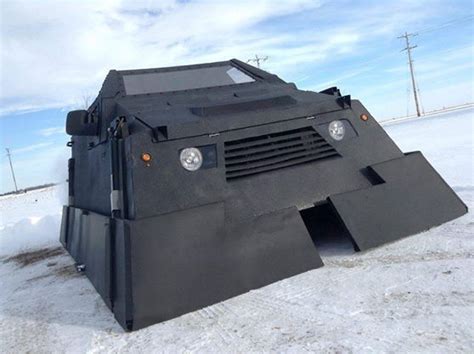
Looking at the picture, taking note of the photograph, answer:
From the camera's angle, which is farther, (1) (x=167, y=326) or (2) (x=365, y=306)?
(1) (x=167, y=326)

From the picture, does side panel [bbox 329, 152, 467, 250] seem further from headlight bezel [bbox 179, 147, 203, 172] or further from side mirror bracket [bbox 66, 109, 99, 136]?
side mirror bracket [bbox 66, 109, 99, 136]

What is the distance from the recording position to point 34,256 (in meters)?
6.85

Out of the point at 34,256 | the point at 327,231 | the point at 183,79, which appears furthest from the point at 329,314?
the point at 34,256

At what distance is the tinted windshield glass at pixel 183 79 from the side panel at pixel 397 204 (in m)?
2.22

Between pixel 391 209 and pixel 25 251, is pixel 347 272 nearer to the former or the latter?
pixel 391 209

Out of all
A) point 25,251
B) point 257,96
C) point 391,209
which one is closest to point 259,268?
point 391,209

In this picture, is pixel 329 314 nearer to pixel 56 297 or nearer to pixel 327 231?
pixel 327 231

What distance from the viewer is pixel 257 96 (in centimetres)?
428

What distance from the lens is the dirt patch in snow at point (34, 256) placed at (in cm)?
645

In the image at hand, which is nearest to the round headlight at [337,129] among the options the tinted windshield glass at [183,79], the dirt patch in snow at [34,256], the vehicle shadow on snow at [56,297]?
the tinted windshield glass at [183,79]

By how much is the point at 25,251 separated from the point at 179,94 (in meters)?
4.56

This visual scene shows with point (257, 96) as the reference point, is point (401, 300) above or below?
below

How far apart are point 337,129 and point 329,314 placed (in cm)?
191

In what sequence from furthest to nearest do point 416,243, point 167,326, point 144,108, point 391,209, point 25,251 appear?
point 25,251 → point 144,108 → point 391,209 → point 416,243 → point 167,326
